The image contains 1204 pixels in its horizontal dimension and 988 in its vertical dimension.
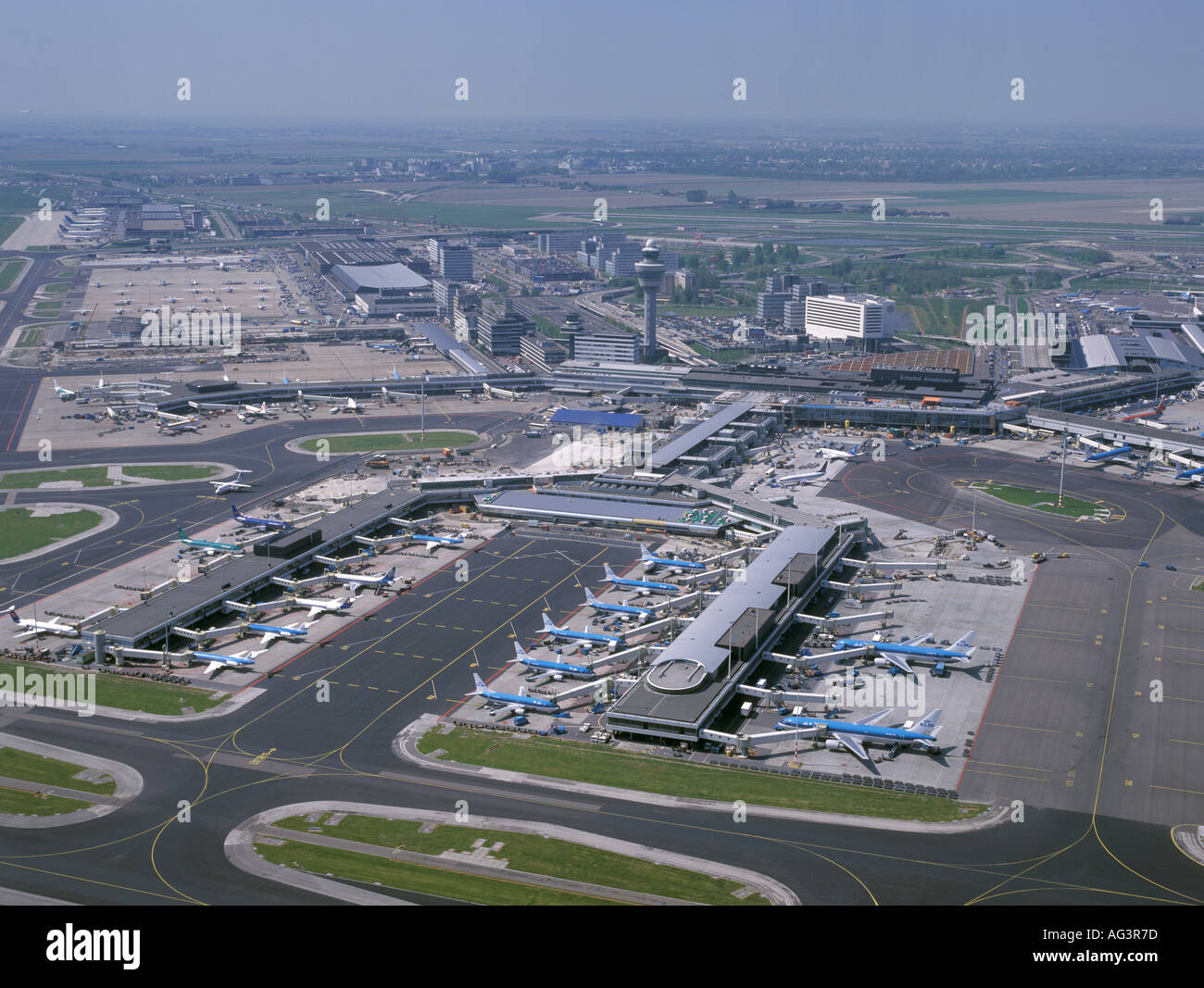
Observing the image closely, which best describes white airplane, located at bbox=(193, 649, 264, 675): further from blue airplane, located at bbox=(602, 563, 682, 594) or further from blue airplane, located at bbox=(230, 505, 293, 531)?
blue airplane, located at bbox=(602, 563, 682, 594)

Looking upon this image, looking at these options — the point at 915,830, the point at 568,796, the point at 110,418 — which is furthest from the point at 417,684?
the point at 110,418

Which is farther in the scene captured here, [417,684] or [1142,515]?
[1142,515]

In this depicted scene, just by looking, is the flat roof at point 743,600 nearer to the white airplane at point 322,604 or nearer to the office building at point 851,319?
the white airplane at point 322,604

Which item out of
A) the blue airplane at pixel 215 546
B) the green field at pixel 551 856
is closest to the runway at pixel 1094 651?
the green field at pixel 551 856

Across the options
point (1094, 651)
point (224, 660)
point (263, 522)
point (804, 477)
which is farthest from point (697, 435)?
point (224, 660)

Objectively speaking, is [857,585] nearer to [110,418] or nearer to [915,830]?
[915,830]
